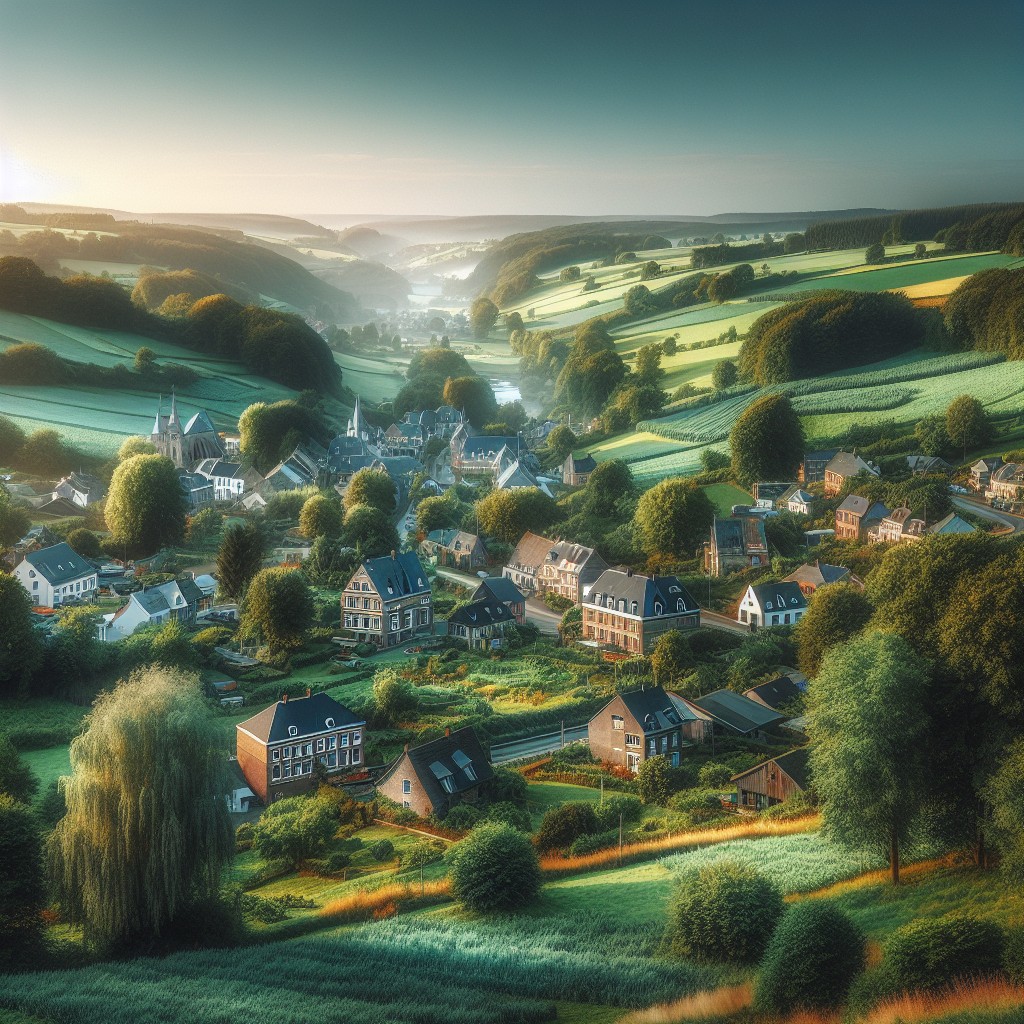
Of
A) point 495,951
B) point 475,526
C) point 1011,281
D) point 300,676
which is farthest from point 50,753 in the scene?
point 1011,281

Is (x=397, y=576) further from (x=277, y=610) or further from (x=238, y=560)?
(x=238, y=560)

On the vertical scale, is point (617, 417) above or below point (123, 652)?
above

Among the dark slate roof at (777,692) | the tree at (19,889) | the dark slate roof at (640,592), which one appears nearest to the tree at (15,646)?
the tree at (19,889)

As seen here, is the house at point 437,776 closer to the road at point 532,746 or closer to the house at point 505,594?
the road at point 532,746

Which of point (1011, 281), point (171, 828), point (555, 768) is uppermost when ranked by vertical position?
point (1011, 281)

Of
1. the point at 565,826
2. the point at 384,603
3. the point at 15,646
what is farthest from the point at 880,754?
the point at 15,646

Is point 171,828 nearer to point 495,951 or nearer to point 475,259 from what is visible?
point 495,951

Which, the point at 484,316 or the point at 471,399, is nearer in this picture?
the point at 471,399
